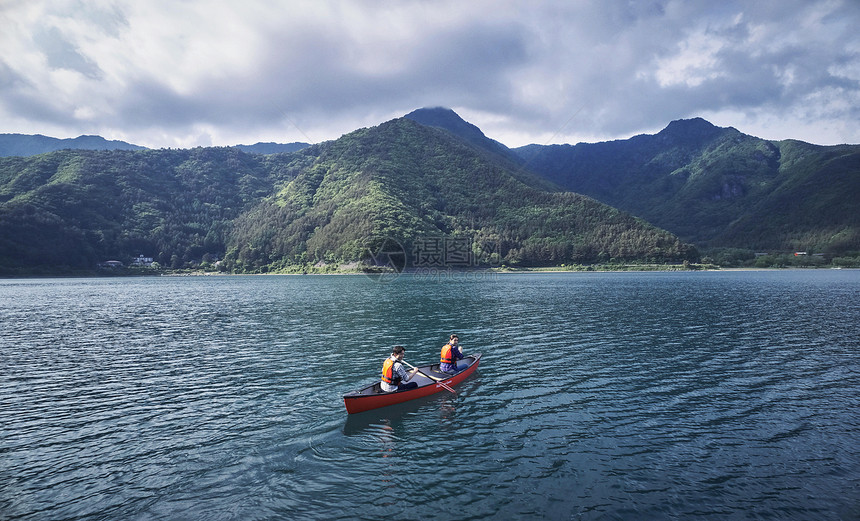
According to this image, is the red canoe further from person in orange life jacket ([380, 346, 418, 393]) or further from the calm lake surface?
the calm lake surface

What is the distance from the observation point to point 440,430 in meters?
21.2

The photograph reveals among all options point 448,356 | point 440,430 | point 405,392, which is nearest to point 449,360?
point 448,356

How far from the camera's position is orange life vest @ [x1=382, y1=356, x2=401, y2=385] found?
967 inches

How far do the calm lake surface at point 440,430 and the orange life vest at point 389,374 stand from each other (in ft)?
6.30

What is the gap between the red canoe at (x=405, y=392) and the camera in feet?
74.9

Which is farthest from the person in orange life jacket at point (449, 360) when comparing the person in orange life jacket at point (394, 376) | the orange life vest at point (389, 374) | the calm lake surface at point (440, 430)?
the orange life vest at point (389, 374)

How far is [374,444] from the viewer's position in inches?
773

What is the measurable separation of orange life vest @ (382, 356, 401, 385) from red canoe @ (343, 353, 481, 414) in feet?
1.98

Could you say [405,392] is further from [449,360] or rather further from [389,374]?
[449,360]

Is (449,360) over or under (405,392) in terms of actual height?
over

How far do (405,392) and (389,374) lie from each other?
150 cm

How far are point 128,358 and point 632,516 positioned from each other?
4010cm

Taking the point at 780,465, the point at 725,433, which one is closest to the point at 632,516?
the point at 780,465

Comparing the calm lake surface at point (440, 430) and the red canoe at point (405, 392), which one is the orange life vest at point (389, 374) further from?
the calm lake surface at point (440, 430)
